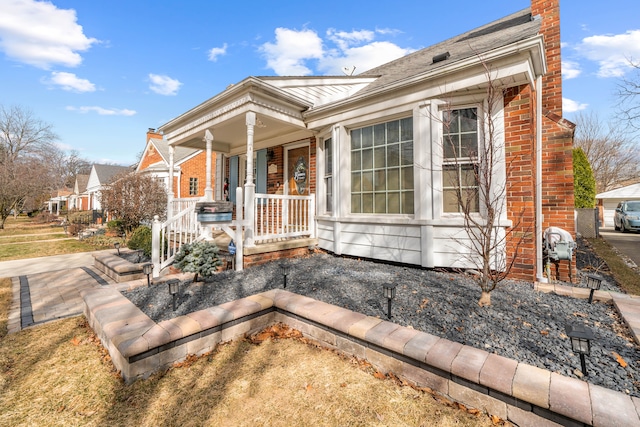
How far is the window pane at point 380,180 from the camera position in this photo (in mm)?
5121

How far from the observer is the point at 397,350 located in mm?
2113

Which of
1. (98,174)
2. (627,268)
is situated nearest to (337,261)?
(627,268)

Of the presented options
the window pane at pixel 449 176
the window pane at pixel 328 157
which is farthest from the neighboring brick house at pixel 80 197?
the window pane at pixel 449 176

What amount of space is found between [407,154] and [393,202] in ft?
2.91

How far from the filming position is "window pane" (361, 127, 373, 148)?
532 cm

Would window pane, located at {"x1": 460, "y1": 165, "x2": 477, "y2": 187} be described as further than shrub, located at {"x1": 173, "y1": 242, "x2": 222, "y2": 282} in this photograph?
Yes

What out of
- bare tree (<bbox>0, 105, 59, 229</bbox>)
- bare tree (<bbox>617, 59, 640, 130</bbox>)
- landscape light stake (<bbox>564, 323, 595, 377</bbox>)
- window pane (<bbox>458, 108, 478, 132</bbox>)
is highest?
bare tree (<bbox>0, 105, 59, 229</bbox>)

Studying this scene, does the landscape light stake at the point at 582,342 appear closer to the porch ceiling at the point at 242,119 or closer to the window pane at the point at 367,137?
the window pane at the point at 367,137

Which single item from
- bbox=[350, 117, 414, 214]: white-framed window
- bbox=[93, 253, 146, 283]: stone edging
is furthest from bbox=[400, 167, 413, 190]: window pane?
bbox=[93, 253, 146, 283]: stone edging

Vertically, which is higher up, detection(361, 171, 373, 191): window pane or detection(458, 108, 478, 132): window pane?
detection(458, 108, 478, 132): window pane

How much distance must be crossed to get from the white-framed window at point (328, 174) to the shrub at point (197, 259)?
2800mm

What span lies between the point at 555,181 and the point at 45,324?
25.0 ft

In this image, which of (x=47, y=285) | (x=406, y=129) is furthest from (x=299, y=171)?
(x=47, y=285)

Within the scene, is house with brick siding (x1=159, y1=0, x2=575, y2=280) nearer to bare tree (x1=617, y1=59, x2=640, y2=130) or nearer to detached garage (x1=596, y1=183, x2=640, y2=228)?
bare tree (x1=617, y1=59, x2=640, y2=130)
